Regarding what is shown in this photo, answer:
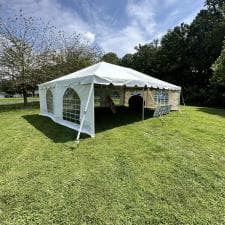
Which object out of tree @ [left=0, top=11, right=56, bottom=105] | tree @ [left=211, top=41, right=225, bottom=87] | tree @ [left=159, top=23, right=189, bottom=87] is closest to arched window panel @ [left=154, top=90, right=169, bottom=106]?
tree @ [left=211, top=41, right=225, bottom=87]

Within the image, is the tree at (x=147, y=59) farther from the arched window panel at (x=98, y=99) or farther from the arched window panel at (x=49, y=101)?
the arched window panel at (x=49, y=101)

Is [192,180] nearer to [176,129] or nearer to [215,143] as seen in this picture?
[215,143]

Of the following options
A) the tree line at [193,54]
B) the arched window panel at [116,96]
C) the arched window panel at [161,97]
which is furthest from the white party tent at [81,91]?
the tree line at [193,54]

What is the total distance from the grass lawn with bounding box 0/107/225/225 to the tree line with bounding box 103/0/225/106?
17.8 m

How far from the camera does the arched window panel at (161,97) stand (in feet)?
42.3

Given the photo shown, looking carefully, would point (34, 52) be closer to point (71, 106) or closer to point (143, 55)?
point (71, 106)

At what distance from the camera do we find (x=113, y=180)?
11.8 ft

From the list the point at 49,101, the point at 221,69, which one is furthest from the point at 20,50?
the point at 221,69

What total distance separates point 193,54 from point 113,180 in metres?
23.7

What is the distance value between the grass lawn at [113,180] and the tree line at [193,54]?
17.8 meters

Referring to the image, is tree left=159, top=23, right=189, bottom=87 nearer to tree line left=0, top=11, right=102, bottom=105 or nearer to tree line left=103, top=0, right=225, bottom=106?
tree line left=103, top=0, right=225, bottom=106

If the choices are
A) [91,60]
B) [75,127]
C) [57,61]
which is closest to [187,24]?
[91,60]

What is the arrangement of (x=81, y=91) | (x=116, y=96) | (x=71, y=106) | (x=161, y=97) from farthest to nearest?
(x=116, y=96) < (x=161, y=97) < (x=71, y=106) < (x=81, y=91)

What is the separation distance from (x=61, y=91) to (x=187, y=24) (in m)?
22.4
